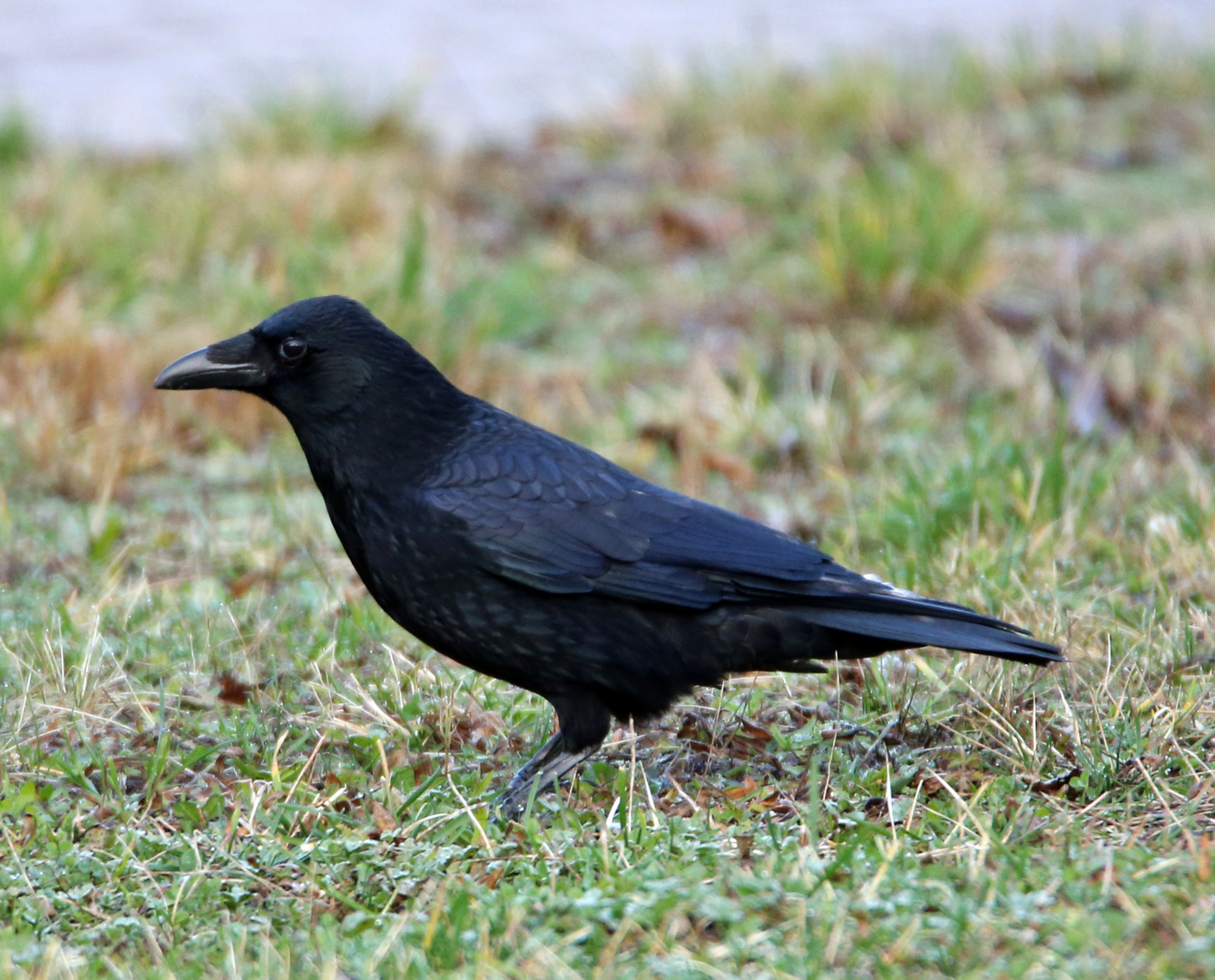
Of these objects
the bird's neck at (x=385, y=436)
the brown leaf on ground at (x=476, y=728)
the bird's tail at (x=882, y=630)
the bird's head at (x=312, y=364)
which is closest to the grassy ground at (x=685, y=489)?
the brown leaf on ground at (x=476, y=728)

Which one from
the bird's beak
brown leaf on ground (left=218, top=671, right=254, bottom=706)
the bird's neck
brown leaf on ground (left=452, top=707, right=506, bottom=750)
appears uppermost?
the bird's beak

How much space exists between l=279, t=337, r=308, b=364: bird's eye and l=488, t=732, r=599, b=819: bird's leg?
3.45 feet

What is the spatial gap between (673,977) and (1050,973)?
58 cm

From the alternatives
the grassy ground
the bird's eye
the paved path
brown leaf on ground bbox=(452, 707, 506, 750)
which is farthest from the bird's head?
the paved path

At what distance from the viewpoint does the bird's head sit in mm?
3832

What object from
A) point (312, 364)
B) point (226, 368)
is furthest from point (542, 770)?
point (226, 368)

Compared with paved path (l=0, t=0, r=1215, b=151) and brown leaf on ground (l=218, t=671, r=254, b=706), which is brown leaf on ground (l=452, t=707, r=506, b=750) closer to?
brown leaf on ground (l=218, t=671, r=254, b=706)

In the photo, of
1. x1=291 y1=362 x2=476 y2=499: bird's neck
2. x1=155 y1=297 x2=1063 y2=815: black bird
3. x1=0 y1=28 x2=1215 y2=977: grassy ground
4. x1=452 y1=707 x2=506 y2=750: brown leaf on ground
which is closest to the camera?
x1=0 y1=28 x2=1215 y2=977: grassy ground

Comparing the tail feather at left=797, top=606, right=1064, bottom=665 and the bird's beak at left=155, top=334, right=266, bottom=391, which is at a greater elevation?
the bird's beak at left=155, top=334, right=266, bottom=391

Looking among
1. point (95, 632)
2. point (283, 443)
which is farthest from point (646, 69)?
point (95, 632)

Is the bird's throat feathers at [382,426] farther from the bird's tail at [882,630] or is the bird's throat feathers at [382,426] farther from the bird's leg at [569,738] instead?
the bird's tail at [882,630]

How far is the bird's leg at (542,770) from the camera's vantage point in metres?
3.48

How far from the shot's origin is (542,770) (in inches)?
140

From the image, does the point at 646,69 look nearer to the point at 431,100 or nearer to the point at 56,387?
the point at 431,100
